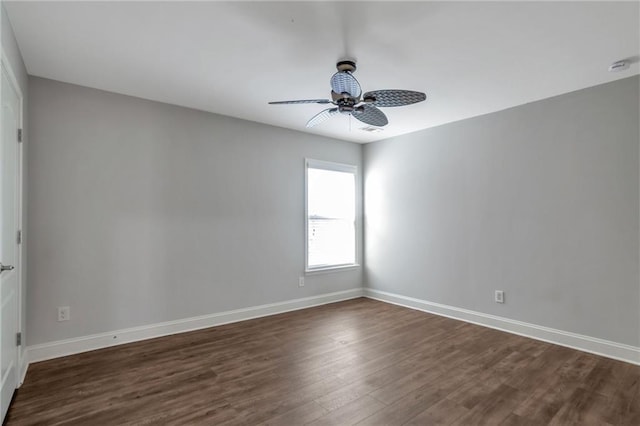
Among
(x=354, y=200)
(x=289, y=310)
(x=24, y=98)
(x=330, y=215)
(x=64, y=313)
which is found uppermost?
(x=24, y=98)

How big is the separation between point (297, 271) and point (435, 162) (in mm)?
2469

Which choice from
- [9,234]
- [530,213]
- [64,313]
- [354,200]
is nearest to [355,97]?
[530,213]

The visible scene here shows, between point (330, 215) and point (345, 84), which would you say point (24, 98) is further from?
point (330, 215)

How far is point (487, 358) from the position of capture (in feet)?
9.89

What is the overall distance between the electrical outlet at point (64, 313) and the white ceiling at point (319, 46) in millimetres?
2140

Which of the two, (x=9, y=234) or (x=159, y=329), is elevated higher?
Answer: (x=9, y=234)

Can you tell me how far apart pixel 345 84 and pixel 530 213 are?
2.60 meters

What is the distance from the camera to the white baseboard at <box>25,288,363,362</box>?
9.89 ft

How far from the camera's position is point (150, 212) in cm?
358

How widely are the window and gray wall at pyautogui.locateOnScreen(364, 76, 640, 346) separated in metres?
0.66

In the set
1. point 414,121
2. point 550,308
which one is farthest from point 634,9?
point 550,308

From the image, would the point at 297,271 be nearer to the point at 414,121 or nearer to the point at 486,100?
the point at 414,121

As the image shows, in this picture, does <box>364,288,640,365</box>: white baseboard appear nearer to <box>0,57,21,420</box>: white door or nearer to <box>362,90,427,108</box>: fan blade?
<box>362,90,427,108</box>: fan blade

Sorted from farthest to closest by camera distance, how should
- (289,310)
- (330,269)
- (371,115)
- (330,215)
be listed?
(330,215), (330,269), (289,310), (371,115)
